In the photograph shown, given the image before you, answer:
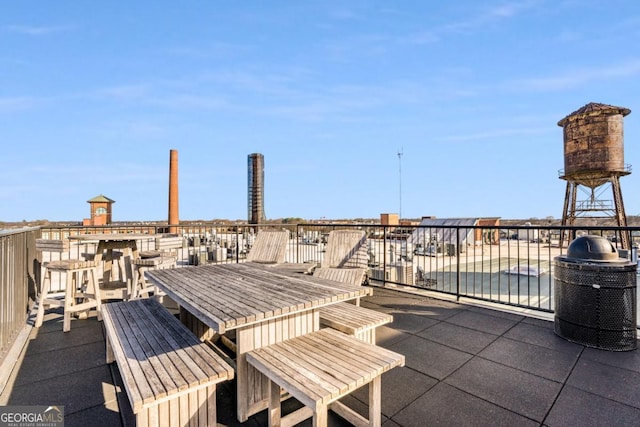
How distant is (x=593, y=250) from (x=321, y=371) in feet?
10.0

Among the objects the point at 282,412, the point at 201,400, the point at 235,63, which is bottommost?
the point at 282,412

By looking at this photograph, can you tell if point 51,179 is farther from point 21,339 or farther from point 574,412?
point 574,412

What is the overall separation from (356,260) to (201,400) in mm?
3239

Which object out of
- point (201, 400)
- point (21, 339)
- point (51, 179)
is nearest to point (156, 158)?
point (51, 179)

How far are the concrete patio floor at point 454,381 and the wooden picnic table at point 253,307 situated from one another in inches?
11.2

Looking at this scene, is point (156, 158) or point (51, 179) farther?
point (156, 158)

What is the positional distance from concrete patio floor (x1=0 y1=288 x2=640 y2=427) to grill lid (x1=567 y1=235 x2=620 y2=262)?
857 millimetres

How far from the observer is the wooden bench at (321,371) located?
4.40ft

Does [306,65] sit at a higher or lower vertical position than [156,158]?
higher

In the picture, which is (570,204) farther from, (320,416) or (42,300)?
(42,300)

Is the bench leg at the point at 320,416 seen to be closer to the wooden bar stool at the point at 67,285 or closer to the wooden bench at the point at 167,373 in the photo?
the wooden bench at the point at 167,373

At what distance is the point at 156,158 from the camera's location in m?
20.7

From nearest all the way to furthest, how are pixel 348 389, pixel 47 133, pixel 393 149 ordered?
pixel 348 389 < pixel 47 133 < pixel 393 149

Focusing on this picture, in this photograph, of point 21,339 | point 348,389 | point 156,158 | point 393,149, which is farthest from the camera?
point 393,149
